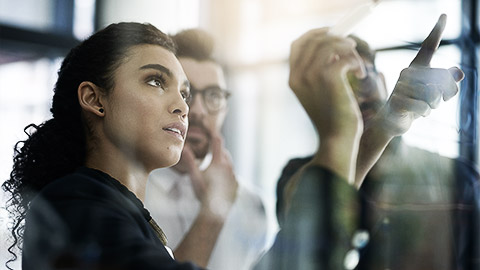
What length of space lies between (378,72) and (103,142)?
0.30 metres

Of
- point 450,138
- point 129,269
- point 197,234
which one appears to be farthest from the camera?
point 450,138

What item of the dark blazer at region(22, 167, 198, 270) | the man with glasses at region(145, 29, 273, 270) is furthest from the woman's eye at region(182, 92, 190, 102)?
the dark blazer at region(22, 167, 198, 270)

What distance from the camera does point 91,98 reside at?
0.42 meters

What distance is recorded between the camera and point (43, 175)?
16.3 inches

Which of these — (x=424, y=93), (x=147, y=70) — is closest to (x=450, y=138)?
(x=424, y=93)

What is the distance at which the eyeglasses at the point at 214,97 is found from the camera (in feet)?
1.66

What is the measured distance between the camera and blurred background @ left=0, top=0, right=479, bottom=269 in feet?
1.33

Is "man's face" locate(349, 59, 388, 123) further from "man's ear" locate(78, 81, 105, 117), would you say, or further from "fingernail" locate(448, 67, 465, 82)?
"man's ear" locate(78, 81, 105, 117)

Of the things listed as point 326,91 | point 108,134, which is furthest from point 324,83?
point 108,134

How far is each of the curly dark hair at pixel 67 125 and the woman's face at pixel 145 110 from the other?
11 millimetres

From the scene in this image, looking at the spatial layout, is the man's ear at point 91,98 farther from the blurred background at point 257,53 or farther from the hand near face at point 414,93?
the hand near face at point 414,93

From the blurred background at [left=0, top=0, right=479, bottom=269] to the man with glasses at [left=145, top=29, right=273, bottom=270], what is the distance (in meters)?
0.01

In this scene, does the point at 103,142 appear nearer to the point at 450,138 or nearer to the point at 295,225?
the point at 295,225

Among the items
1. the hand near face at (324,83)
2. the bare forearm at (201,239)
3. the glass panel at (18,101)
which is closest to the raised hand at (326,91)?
the hand near face at (324,83)
